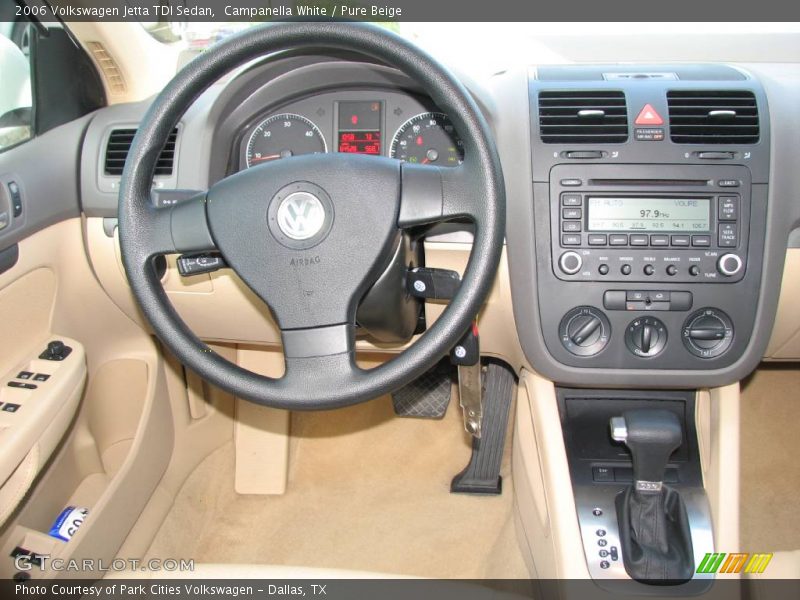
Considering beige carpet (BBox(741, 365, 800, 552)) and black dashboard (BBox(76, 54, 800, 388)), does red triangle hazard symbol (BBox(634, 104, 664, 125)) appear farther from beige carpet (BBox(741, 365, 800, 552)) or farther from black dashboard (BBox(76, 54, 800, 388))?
beige carpet (BBox(741, 365, 800, 552))

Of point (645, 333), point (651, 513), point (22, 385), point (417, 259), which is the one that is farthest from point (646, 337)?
point (22, 385)

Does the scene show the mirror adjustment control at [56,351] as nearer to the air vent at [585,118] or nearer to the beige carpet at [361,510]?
the beige carpet at [361,510]

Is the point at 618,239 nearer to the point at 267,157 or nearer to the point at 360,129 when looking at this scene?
the point at 360,129

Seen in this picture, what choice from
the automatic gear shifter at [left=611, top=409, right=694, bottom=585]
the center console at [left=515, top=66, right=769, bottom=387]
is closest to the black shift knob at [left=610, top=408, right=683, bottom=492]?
the automatic gear shifter at [left=611, top=409, right=694, bottom=585]

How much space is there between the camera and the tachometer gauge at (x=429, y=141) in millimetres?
1363

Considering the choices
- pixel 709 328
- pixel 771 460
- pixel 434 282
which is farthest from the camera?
pixel 771 460

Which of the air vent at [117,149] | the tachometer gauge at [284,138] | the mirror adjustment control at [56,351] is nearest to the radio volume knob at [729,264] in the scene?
the tachometer gauge at [284,138]

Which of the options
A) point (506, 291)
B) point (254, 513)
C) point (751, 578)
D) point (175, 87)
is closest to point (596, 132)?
point (506, 291)

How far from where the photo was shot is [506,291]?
1352 millimetres

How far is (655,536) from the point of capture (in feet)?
4.19

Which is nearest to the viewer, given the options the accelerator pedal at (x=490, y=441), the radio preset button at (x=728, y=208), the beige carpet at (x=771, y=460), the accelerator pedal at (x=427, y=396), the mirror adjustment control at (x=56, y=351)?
the radio preset button at (x=728, y=208)

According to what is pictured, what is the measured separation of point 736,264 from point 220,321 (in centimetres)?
109

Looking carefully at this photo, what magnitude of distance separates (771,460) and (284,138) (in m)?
1.62

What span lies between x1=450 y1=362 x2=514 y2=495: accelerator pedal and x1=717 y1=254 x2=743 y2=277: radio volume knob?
29.1 inches
